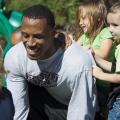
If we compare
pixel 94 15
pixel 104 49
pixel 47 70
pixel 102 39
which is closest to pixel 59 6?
pixel 94 15

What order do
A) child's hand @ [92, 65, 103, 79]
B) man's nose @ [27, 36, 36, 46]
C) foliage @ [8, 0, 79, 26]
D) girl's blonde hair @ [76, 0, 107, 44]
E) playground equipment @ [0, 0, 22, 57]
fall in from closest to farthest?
man's nose @ [27, 36, 36, 46] < child's hand @ [92, 65, 103, 79] < girl's blonde hair @ [76, 0, 107, 44] < playground equipment @ [0, 0, 22, 57] < foliage @ [8, 0, 79, 26]

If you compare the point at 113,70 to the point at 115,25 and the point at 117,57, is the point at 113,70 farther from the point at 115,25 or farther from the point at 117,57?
the point at 115,25

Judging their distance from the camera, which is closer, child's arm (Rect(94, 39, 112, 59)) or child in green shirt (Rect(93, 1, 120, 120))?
child in green shirt (Rect(93, 1, 120, 120))

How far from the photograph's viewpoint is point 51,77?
4133mm

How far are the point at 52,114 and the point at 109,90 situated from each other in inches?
19.6

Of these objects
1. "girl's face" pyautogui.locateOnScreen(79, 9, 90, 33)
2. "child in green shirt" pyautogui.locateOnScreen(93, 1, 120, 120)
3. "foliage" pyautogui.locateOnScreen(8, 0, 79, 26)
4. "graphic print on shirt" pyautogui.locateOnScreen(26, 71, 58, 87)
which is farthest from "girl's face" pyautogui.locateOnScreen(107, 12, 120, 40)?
"foliage" pyautogui.locateOnScreen(8, 0, 79, 26)

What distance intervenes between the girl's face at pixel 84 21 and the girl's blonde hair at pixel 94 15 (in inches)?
0.8

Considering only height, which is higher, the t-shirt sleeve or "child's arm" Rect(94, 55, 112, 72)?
the t-shirt sleeve

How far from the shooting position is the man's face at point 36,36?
388 cm

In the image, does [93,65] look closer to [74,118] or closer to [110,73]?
[110,73]

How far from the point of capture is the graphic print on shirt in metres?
4.12

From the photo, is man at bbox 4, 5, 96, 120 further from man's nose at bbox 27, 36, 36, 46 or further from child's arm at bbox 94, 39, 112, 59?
child's arm at bbox 94, 39, 112, 59

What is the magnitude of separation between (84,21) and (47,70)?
1.96 feet

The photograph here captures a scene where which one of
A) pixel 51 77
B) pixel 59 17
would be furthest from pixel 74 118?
pixel 59 17
